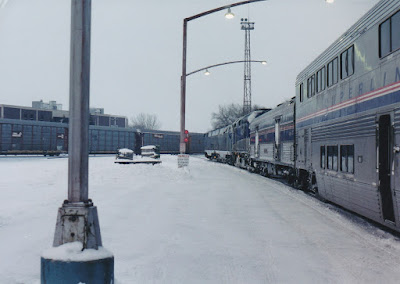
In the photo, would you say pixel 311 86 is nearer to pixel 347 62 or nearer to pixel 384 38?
pixel 347 62

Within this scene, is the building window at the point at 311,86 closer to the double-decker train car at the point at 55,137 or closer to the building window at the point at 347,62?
the building window at the point at 347,62

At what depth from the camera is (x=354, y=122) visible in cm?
815

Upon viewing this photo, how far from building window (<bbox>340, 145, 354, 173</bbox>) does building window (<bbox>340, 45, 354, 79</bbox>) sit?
1.65 m

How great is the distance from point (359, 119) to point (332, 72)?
8.00 feet

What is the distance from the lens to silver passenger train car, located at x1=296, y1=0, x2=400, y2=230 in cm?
650

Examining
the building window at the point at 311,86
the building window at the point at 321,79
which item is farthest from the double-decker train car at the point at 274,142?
the building window at the point at 321,79

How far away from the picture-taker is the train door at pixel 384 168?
683 centimetres

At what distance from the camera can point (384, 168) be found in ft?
22.7

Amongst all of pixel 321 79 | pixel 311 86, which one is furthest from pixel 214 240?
pixel 311 86

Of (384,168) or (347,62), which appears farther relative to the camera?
(347,62)

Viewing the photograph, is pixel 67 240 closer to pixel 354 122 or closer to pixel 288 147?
pixel 354 122

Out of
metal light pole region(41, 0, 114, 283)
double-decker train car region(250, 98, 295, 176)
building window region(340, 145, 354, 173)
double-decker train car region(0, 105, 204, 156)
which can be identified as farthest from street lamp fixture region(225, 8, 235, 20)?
double-decker train car region(0, 105, 204, 156)

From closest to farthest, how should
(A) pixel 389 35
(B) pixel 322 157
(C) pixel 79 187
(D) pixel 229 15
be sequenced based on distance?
(C) pixel 79 187 → (A) pixel 389 35 → (B) pixel 322 157 → (D) pixel 229 15

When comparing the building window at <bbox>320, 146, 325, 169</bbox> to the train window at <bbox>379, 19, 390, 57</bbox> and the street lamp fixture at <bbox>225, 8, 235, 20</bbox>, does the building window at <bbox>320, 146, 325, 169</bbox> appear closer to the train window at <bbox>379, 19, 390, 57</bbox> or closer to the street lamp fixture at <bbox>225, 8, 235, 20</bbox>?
the train window at <bbox>379, 19, 390, 57</bbox>
